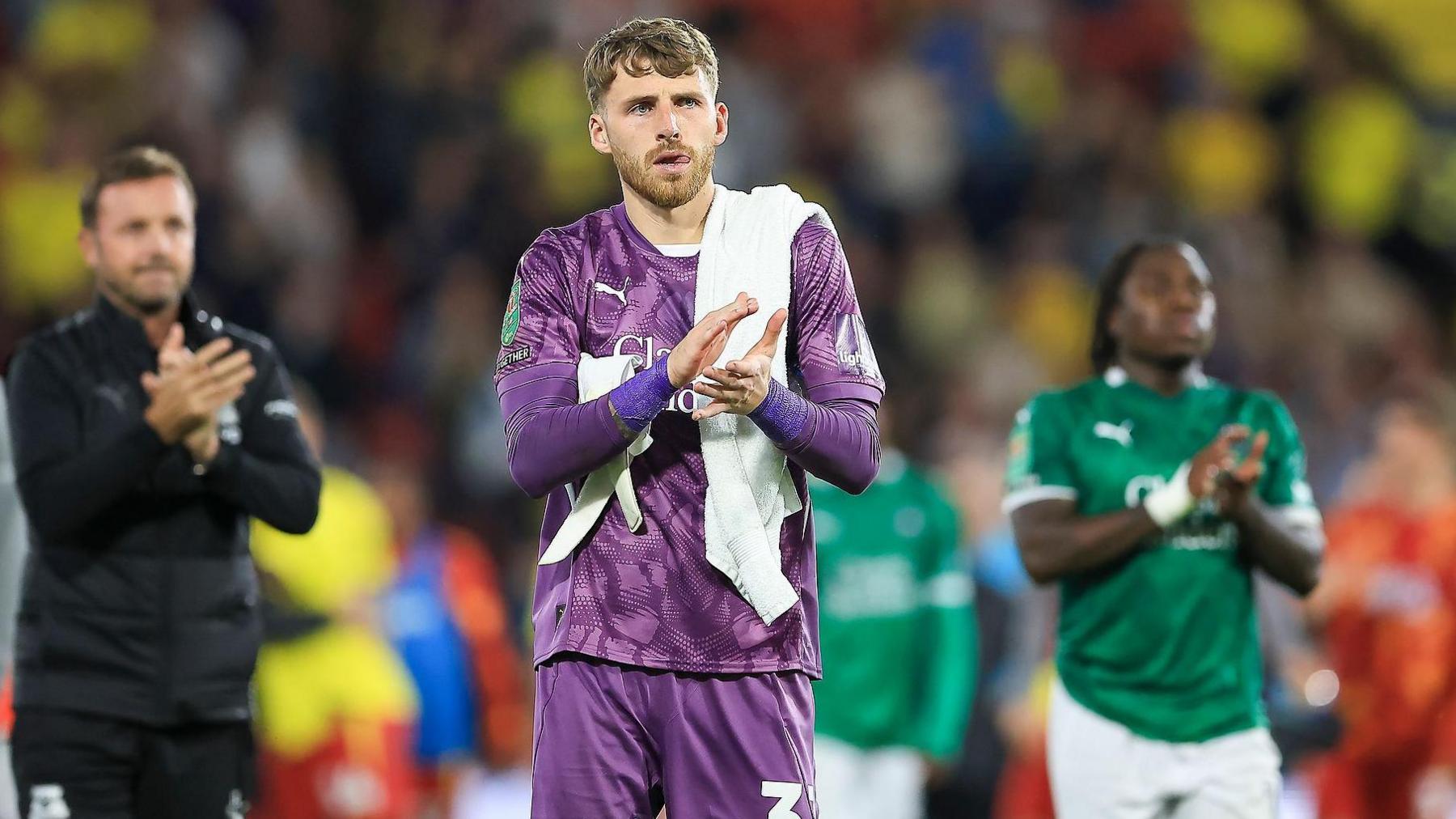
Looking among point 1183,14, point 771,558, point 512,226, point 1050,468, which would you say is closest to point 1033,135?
point 1183,14

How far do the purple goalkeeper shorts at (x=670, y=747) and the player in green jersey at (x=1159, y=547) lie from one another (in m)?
1.75

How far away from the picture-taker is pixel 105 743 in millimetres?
4973

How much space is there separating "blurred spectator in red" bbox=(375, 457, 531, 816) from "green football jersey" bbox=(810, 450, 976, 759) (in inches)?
109

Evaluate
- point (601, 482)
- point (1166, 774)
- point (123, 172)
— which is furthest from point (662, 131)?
point (1166, 774)

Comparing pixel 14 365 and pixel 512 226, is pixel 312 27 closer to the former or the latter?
pixel 512 226

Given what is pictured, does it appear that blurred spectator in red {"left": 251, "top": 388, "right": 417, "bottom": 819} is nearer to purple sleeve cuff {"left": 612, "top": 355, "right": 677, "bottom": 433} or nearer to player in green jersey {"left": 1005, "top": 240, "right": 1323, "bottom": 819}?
player in green jersey {"left": 1005, "top": 240, "right": 1323, "bottom": 819}

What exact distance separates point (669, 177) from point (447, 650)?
6.65 metres

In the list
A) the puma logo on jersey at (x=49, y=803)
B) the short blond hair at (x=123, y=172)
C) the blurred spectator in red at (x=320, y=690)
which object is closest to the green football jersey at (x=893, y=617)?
the blurred spectator in red at (x=320, y=690)

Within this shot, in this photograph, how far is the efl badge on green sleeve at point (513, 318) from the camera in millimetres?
4262

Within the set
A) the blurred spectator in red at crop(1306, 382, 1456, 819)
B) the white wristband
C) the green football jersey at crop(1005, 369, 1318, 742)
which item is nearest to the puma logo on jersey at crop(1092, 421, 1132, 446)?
the green football jersey at crop(1005, 369, 1318, 742)

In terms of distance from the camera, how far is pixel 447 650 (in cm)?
1052

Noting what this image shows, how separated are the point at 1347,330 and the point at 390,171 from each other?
6.15 metres

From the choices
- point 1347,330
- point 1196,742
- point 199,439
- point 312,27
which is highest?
point 312,27

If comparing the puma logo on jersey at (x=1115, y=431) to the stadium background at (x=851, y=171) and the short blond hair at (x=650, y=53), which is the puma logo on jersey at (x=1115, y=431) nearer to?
the short blond hair at (x=650, y=53)
